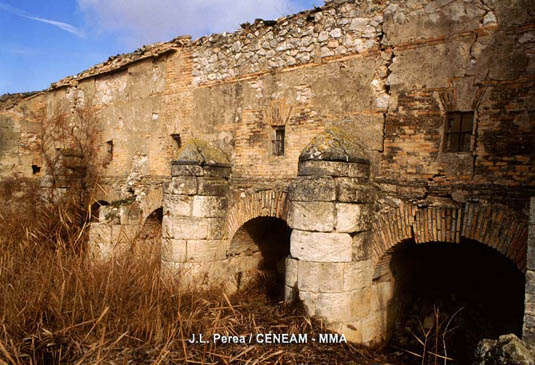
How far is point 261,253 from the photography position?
8.45 meters

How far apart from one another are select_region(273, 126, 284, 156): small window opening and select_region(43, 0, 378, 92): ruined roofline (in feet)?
6.26

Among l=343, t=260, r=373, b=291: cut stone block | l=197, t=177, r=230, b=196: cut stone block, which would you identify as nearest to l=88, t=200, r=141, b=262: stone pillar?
l=197, t=177, r=230, b=196: cut stone block

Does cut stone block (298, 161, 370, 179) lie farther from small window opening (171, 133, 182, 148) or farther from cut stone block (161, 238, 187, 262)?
small window opening (171, 133, 182, 148)

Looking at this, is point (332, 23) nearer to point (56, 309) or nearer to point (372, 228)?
point (372, 228)

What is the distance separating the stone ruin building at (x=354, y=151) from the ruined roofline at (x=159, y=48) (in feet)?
0.16

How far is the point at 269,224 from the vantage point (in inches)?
329

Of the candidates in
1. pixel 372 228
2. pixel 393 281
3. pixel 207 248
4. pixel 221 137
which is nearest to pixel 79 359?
pixel 207 248

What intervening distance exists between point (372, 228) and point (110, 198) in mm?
7994

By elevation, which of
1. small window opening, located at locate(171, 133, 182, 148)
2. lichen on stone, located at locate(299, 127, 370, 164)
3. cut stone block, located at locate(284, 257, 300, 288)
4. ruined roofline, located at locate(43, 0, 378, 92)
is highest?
ruined roofline, located at locate(43, 0, 378, 92)

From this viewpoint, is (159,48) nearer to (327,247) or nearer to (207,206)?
(207,206)

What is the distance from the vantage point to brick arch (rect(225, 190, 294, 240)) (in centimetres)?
689

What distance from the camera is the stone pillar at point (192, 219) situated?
7145mm

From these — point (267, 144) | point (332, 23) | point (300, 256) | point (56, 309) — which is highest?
point (332, 23)

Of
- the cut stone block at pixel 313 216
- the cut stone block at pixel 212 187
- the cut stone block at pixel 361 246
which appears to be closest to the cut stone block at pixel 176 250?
the cut stone block at pixel 212 187
